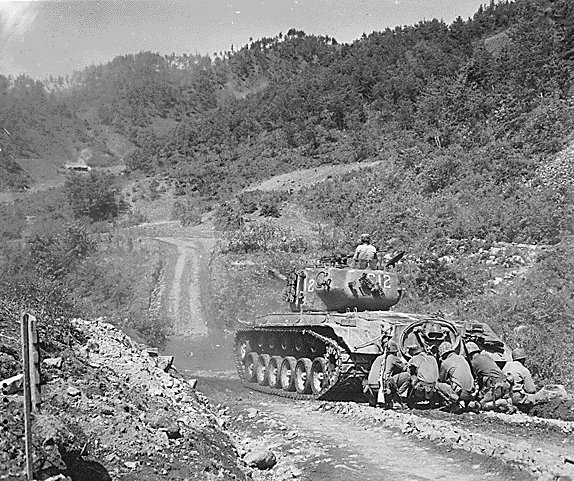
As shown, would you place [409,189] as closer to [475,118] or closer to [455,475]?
[475,118]

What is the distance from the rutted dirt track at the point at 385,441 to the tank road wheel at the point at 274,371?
35.0 inches

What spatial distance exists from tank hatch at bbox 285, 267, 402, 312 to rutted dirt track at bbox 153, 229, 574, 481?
2406 mm

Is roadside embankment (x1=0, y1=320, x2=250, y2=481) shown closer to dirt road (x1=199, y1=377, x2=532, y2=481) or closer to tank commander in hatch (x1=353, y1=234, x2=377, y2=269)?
dirt road (x1=199, y1=377, x2=532, y2=481)

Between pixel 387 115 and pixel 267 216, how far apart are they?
60.7ft

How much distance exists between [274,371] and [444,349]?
16.9 feet

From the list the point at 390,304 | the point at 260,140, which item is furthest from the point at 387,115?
the point at 390,304

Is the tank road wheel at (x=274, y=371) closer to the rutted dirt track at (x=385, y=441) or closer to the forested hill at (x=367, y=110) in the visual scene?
the rutted dirt track at (x=385, y=441)

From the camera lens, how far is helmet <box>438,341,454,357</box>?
502 inches

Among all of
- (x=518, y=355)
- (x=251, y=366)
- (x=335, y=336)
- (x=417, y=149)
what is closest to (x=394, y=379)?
(x=335, y=336)

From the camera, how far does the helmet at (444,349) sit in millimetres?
12758

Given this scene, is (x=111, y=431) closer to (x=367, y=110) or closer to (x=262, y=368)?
(x=262, y=368)

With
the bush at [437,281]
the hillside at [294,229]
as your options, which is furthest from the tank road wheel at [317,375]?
the bush at [437,281]

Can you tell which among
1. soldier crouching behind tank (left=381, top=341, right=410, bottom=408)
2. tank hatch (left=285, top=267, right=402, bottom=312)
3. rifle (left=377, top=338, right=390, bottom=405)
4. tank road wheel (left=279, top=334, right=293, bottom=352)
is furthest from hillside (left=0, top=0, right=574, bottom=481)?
tank hatch (left=285, top=267, right=402, bottom=312)

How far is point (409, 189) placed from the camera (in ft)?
122
